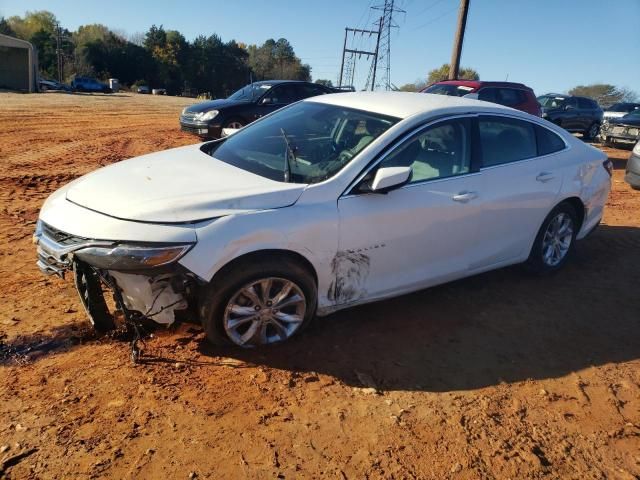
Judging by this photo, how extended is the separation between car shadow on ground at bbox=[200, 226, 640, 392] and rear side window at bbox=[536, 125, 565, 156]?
1221 mm

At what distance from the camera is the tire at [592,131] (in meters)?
19.0

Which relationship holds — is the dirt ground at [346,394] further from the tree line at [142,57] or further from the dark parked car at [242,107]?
the tree line at [142,57]

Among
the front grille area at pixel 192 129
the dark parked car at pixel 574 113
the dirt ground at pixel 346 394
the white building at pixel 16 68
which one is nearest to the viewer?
the dirt ground at pixel 346 394

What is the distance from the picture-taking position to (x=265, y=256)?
3350 mm

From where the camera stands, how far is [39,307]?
13.0 ft

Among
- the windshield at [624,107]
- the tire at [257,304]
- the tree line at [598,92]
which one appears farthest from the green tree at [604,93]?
the tire at [257,304]


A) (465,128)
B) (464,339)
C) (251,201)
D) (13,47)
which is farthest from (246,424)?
(13,47)

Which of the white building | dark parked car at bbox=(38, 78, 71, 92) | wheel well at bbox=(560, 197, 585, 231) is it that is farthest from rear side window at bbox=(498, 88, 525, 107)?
dark parked car at bbox=(38, 78, 71, 92)

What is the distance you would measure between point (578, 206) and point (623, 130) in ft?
43.4

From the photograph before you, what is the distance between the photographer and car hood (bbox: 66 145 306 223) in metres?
3.19

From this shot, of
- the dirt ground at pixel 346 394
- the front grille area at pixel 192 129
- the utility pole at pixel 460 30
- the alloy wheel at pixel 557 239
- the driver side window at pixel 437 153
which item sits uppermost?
the utility pole at pixel 460 30

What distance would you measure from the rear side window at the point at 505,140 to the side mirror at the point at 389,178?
3.61ft

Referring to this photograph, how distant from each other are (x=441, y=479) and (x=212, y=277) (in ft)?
5.49

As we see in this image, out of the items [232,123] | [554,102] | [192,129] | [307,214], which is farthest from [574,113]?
[307,214]
